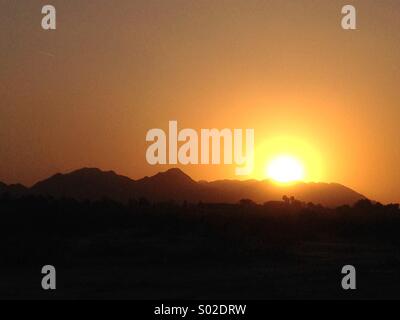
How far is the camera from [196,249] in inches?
1503

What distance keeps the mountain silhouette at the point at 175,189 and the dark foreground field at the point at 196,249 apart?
9.38 feet

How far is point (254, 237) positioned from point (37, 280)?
47.1 ft

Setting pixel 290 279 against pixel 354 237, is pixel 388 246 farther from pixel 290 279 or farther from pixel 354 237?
pixel 290 279

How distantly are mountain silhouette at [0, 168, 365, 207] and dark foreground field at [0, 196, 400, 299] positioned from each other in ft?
9.38

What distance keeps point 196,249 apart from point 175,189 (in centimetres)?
3367

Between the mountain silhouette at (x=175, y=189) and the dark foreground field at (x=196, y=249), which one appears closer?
the dark foreground field at (x=196, y=249)

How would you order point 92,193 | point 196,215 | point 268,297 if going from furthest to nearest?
point 92,193 < point 196,215 < point 268,297

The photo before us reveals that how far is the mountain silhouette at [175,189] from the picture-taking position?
53.9m

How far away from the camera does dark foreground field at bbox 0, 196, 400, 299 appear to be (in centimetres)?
2552

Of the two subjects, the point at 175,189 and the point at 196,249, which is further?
the point at 175,189

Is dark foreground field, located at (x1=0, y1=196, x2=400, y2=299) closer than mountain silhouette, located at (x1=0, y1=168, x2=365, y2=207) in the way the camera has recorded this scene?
Yes

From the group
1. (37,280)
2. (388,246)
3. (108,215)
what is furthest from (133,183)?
(37,280)

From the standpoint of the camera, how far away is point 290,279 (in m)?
28.3
